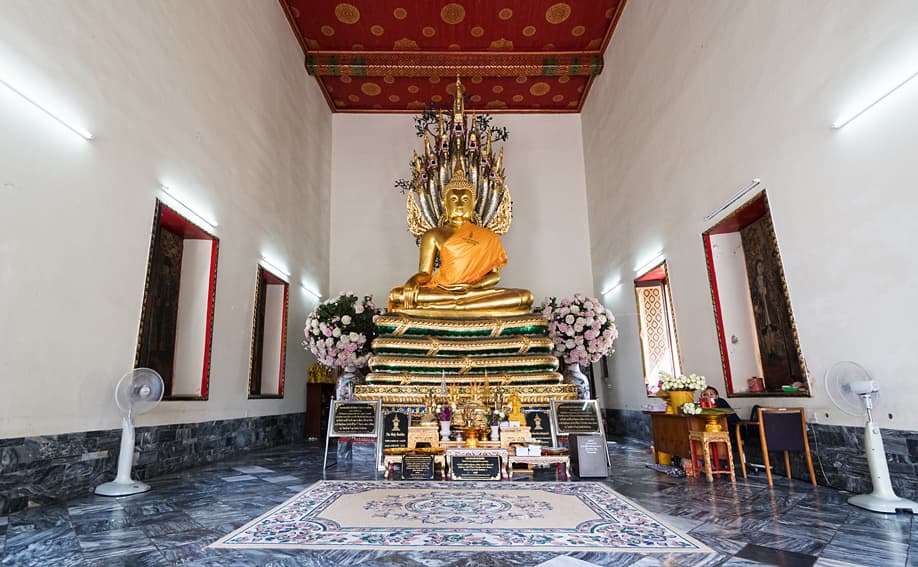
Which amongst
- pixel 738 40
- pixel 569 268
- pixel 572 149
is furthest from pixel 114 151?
pixel 572 149


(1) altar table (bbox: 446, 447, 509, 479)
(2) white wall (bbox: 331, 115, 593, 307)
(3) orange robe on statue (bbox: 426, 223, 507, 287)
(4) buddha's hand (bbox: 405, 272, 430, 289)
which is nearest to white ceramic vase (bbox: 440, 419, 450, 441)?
(1) altar table (bbox: 446, 447, 509, 479)

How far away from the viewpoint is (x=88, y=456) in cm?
318

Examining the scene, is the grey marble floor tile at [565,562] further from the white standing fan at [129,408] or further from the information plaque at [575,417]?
the white standing fan at [129,408]

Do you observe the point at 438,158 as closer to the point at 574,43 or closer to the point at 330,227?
the point at 330,227

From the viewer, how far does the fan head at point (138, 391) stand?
3.37 m

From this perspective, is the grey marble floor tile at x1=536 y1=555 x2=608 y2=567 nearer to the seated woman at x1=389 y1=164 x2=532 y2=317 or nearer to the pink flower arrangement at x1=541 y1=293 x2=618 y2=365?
the seated woman at x1=389 y1=164 x2=532 y2=317

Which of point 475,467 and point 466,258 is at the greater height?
point 466,258

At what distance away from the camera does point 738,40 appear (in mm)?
4328

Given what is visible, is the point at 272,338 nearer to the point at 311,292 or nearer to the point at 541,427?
the point at 311,292

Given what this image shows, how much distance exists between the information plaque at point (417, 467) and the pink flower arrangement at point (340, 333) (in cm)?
268

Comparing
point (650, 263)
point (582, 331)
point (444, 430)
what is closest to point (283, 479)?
point (444, 430)

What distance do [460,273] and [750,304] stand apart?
3.47 meters

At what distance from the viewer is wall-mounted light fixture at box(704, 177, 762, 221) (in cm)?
408

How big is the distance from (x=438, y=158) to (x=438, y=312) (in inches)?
125
